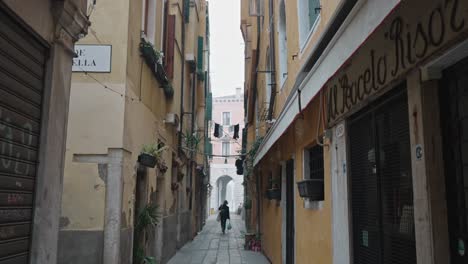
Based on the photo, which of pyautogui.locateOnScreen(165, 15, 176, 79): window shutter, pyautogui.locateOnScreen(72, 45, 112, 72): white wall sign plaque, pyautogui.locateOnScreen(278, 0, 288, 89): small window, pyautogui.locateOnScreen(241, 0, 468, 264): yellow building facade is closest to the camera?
pyautogui.locateOnScreen(241, 0, 468, 264): yellow building facade

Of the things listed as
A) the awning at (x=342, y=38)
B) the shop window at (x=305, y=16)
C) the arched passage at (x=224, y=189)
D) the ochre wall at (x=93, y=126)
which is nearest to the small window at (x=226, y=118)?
the arched passage at (x=224, y=189)

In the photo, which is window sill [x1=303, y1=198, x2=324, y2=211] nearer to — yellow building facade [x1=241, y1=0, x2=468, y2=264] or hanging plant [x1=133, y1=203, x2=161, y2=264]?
yellow building facade [x1=241, y1=0, x2=468, y2=264]

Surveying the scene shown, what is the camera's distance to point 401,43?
2998 mm

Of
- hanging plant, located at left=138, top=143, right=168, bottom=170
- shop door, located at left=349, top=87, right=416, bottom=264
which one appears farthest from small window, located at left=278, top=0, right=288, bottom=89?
shop door, located at left=349, top=87, right=416, bottom=264

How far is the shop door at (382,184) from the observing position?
11.0 ft

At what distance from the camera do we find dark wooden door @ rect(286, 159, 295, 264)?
876cm

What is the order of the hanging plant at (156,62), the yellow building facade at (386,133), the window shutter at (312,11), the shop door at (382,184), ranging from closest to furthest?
the yellow building facade at (386,133), the shop door at (382,184), the window shutter at (312,11), the hanging plant at (156,62)

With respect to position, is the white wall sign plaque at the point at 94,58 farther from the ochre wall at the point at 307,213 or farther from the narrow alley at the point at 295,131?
the ochre wall at the point at 307,213

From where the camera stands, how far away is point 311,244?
20.3ft

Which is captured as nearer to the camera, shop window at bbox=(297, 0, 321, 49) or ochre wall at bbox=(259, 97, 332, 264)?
ochre wall at bbox=(259, 97, 332, 264)

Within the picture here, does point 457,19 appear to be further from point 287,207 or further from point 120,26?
point 287,207

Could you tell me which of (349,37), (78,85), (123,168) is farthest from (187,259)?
(349,37)

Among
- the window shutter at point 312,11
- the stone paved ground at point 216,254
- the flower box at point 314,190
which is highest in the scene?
the window shutter at point 312,11

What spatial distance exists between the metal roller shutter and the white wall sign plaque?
9.79ft
